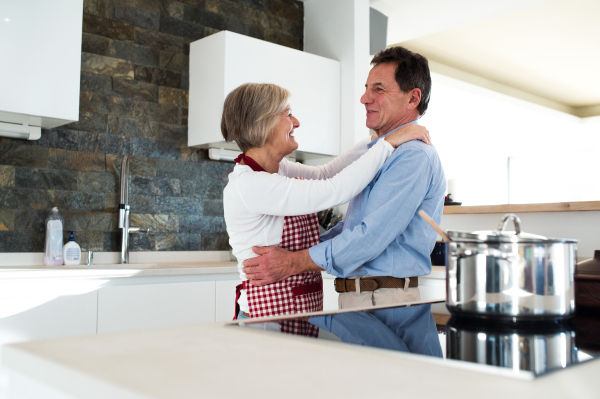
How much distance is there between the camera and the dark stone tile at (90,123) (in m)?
3.08

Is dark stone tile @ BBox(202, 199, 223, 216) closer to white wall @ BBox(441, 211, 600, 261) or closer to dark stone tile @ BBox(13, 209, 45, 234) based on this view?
dark stone tile @ BBox(13, 209, 45, 234)

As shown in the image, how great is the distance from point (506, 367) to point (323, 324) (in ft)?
1.16

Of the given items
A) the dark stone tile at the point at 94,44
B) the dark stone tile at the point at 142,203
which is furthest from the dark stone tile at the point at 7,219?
the dark stone tile at the point at 94,44

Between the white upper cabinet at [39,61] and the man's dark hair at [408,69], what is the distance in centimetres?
165

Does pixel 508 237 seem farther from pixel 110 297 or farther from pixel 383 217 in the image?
pixel 110 297

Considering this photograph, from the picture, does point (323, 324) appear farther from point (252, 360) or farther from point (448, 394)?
point (448, 394)

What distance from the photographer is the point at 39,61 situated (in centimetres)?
264

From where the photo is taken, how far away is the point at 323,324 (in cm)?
88

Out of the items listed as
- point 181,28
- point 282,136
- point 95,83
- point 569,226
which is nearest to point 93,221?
point 95,83

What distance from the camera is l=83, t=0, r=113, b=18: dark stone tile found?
3.15 meters

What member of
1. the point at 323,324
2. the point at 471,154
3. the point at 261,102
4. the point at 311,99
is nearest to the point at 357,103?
the point at 311,99

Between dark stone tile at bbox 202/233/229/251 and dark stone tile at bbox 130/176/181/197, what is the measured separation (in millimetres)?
350

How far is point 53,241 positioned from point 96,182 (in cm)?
43

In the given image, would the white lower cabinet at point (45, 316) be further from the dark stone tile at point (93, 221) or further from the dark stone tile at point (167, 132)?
the dark stone tile at point (167, 132)
